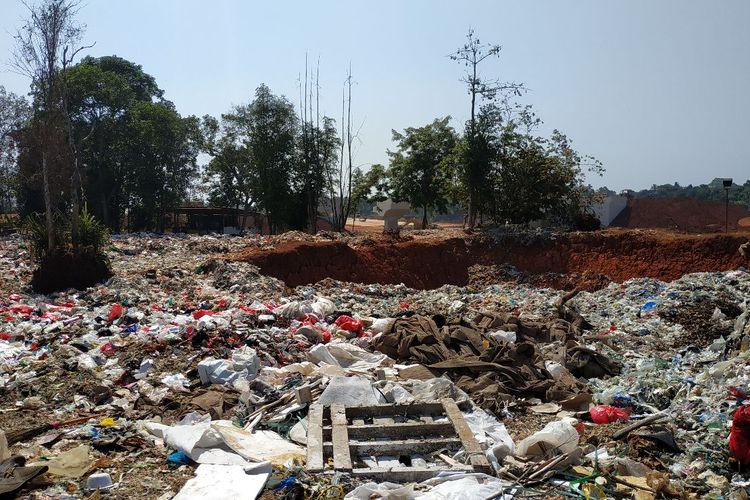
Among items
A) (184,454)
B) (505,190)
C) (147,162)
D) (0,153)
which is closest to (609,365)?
(184,454)

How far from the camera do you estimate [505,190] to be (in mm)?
20500

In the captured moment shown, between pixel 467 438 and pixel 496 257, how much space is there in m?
13.9

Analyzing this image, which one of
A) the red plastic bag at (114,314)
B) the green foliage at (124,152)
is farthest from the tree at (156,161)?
the red plastic bag at (114,314)

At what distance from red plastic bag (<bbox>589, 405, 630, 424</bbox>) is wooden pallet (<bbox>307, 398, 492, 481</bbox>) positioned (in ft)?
4.38

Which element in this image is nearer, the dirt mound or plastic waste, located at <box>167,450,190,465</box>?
plastic waste, located at <box>167,450,190,465</box>

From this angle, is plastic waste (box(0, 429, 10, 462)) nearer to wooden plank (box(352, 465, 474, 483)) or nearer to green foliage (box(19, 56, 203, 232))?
wooden plank (box(352, 465, 474, 483))

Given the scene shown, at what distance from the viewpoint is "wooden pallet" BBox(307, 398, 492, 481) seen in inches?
169

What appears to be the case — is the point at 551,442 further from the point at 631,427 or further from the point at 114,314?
the point at 114,314

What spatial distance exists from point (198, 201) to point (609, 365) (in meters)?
33.4

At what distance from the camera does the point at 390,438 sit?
500cm

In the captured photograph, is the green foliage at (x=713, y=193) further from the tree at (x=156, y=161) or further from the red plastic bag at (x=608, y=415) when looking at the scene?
the red plastic bag at (x=608, y=415)

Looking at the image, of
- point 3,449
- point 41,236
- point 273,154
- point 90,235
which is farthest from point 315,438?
point 273,154

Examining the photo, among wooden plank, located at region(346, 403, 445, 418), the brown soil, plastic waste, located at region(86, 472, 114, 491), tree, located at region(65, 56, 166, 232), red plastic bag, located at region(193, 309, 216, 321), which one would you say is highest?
tree, located at region(65, 56, 166, 232)

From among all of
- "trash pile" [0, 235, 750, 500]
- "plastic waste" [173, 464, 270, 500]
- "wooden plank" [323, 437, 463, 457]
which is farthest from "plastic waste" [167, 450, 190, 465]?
"wooden plank" [323, 437, 463, 457]
